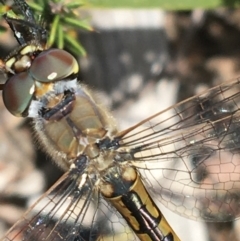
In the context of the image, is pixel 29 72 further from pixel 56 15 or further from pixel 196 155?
pixel 196 155

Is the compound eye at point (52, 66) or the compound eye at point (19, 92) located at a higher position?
the compound eye at point (52, 66)

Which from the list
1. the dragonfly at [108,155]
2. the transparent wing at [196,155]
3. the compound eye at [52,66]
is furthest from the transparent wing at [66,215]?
the compound eye at [52,66]

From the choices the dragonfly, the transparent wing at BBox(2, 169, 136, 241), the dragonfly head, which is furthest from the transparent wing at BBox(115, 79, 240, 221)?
the dragonfly head

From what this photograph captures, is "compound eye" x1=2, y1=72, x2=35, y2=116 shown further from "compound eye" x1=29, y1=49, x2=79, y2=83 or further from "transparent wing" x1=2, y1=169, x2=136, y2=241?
"transparent wing" x1=2, y1=169, x2=136, y2=241

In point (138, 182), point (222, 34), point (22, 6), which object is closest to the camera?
point (22, 6)

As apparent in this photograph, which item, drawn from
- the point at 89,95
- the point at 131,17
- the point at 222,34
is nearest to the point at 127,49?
the point at 131,17

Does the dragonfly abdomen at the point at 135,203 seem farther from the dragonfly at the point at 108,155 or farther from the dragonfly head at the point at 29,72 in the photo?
the dragonfly head at the point at 29,72

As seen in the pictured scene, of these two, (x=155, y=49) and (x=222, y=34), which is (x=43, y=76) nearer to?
(x=155, y=49)
